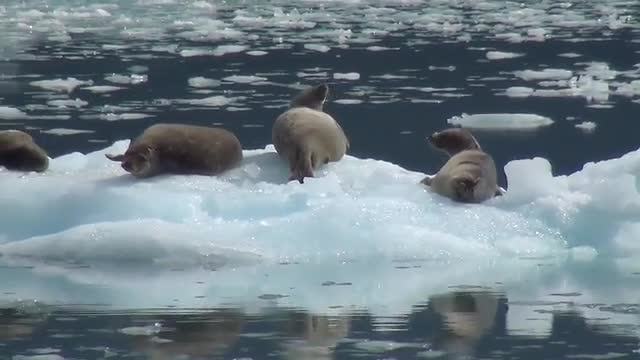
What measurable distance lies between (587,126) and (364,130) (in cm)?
145

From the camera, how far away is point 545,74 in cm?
1466

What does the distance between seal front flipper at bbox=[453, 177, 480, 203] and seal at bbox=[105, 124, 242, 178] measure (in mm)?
1027

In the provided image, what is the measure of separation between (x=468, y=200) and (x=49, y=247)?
5.75 feet

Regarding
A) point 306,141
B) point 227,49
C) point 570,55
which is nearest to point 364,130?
point 306,141

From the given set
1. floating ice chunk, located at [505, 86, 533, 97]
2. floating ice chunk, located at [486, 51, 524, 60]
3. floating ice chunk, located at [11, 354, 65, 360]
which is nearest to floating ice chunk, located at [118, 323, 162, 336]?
floating ice chunk, located at [11, 354, 65, 360]

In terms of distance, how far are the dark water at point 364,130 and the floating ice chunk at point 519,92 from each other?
0.45ft

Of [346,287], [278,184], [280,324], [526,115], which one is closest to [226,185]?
[278,184]

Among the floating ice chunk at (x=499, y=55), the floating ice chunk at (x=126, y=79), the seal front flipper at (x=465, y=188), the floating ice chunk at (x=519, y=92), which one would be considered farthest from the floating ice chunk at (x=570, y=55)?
the seal front flipper at (x=465, y=188)

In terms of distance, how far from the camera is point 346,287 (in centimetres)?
636

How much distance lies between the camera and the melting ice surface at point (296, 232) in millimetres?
6539

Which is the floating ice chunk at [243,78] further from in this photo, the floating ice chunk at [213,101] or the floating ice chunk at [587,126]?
the floating ice chunk at [587,126]

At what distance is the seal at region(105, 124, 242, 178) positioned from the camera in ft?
25.0

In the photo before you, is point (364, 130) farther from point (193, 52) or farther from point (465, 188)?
point (193, 52)

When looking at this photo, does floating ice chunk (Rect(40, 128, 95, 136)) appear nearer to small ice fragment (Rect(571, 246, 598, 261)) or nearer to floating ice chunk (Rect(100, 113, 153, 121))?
floating ice chunk (Rect(100, 113, 153, 121))
